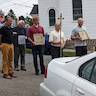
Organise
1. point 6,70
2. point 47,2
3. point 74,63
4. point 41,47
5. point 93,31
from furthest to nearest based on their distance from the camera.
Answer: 1. point 47,2
2. point 93,31
3. point 41,47
4. point 6,70
5. point 74,63

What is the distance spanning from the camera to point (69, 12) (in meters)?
38.1

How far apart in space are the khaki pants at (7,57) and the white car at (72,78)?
17.4ft

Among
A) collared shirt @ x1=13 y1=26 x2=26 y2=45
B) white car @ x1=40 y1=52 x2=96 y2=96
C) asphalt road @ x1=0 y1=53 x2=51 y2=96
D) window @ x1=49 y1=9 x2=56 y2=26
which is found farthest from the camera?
window @ x1=49 y1=9 x2=56 y2=26

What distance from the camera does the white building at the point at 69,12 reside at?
37156 mm

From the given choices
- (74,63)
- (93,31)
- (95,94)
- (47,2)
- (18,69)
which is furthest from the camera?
(47,2)

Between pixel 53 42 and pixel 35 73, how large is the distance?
44.7 inches

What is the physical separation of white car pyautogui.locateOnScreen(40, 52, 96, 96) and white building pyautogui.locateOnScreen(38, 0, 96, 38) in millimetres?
28753

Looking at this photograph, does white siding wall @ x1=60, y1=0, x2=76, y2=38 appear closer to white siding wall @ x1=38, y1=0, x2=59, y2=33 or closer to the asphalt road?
white siding wall @ x1=38, y1=0, x2=59, y2=33

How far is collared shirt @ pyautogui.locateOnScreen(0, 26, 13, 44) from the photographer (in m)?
13.4

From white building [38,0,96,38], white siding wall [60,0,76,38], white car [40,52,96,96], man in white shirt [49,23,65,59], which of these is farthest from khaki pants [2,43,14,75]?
white siding wall [60,0,76,38]

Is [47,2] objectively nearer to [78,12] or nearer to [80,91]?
[78,12]

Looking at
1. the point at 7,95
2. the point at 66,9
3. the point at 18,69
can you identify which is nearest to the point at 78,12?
the point at 66,9

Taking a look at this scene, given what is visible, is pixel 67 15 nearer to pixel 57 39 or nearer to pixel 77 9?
pixel 77 9

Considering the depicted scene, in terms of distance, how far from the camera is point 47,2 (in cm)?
4044
